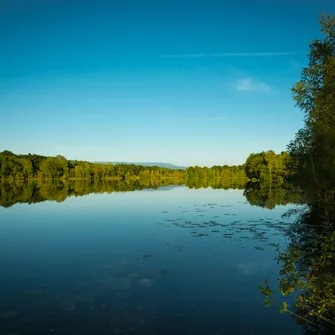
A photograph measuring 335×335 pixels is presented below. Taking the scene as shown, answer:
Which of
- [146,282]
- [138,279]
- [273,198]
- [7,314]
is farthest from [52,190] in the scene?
[7,314]

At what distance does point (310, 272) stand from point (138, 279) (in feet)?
22.8

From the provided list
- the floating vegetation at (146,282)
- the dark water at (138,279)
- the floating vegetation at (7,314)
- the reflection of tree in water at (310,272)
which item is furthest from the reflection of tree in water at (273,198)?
the floating vegetation at (7,314)

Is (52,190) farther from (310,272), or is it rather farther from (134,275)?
(310,272)

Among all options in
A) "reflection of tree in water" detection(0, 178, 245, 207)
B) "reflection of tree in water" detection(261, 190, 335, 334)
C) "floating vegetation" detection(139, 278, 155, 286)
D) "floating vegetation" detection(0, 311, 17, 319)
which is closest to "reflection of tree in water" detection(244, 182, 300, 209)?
"reflection of tree in water" detection(261, 190, 335, 334)

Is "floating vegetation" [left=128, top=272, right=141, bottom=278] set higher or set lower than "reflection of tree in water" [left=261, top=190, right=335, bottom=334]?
lower

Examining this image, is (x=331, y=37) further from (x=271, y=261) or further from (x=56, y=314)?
(x=56, y=314)

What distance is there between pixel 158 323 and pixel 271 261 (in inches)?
336

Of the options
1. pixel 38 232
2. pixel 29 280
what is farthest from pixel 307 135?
pixel 29 280

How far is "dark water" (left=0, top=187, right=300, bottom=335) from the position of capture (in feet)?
31.1

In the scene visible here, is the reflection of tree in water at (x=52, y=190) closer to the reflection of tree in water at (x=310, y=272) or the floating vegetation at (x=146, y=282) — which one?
the floating vegetation at (x=146, y=282)

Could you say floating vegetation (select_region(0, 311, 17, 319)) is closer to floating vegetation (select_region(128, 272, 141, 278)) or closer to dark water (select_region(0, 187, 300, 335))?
dark water (select_region(0, 187, 300, 335))

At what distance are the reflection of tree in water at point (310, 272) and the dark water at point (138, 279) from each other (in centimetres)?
68

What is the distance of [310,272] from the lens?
40.6ft

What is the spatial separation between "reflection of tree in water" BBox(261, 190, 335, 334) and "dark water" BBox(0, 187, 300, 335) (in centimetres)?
68
